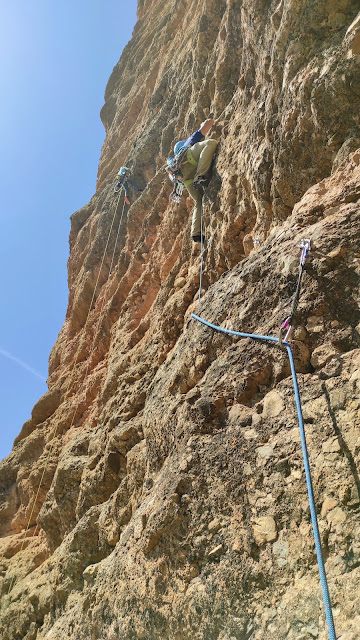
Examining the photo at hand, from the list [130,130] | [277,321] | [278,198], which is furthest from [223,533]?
[130,130]

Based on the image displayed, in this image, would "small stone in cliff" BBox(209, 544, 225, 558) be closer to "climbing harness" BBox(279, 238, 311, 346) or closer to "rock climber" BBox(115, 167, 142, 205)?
"climbing harness" BBox(279, 238, 311, 346)

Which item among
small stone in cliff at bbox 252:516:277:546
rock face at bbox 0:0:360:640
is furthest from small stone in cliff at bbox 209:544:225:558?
small stone in cliff at bbox 252:516:277:546

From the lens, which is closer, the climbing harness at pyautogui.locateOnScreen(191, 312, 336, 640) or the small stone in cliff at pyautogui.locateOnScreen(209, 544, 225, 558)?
the climbing harness at pyautogui.locateOnScreen(191, 312, 336, 640)

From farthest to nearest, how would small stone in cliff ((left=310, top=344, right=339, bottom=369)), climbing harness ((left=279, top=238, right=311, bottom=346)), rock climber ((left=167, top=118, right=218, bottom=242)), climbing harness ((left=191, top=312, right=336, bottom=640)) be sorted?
rock climber ((left=167, top=118, right=218, bottom=242)) → climbing harness ((left=279, top=238, right=311, bottom=346)) → small stone in cliff ((left=310, top=344, right=339, bottom=369)) → climbing harness ((left=191, top=312, right=336, bottom=640))

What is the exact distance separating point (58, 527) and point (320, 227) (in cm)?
561

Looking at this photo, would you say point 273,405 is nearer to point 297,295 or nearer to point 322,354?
point 322,354

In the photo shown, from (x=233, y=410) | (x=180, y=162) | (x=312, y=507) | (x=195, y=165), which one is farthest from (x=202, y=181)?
(x=312, y=507)

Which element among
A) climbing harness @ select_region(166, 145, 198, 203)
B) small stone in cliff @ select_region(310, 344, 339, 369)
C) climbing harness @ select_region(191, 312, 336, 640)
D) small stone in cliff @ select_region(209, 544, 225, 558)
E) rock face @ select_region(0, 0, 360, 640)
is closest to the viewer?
climbing harness @ select_region(191, 312, 336, 640)

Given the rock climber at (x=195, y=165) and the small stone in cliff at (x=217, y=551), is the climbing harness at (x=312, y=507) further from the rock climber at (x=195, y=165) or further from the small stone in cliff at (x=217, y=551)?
the rock climber at (x=195, y=165)

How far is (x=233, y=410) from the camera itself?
3.08 metres

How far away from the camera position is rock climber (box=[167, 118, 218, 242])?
21.3 ft

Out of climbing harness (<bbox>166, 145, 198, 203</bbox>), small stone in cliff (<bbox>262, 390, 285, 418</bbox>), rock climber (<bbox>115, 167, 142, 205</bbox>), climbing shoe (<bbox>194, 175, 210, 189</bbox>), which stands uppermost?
rock climber (<bbox>115, 167, 142, 205</bbox>)

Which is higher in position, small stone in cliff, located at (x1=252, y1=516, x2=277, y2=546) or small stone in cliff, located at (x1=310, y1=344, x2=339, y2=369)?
small stone in cliff, located at (x1=310, y1=344, x2=339, y2=369)

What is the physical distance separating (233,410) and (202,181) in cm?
443
